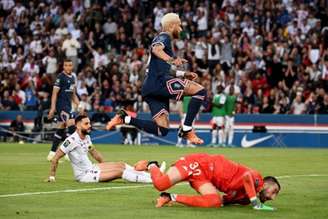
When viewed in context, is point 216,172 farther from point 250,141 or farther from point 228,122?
point 250,141

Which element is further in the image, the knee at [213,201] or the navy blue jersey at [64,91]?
the navy blue jersey at [64,91]

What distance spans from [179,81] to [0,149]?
1459 cm

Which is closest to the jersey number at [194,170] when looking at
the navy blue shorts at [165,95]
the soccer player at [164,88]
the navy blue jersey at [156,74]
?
the soccer player at [164,88]

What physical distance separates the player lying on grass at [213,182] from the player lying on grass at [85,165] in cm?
362

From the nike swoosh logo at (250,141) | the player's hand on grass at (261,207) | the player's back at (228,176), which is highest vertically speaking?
the player's back at (228,176)

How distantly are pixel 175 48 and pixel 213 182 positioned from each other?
1032 inches

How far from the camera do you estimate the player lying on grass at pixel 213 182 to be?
13.0 m

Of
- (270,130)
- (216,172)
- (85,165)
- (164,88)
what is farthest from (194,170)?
(270,130)

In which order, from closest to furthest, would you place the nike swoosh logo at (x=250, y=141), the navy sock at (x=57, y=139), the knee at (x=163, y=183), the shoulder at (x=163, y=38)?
the knee at (x=163, y=183) < the shoulder at (x=163, y=38) < the navy sock at (x=57, y=139) < the nike swoosh logo at (x=250, y=141)

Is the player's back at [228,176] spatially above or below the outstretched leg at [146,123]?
below

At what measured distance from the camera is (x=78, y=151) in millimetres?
17016

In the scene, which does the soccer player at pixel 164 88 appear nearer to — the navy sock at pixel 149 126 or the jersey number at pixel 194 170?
the navy sock at pixel 149 126

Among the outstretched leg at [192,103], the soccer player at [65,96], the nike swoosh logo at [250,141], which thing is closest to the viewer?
the outstretched leg at [192,103]

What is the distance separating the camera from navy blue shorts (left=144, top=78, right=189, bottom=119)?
56.1 ft
